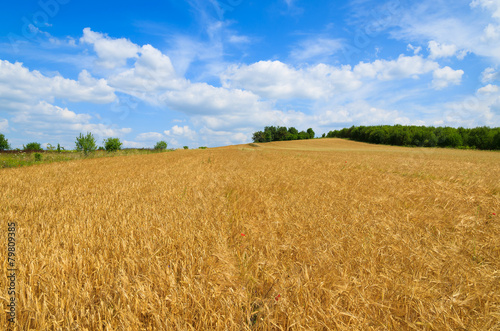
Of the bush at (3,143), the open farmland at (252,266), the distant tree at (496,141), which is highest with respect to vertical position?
the bush at (3,143)

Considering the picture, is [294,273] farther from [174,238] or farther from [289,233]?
[174,238]

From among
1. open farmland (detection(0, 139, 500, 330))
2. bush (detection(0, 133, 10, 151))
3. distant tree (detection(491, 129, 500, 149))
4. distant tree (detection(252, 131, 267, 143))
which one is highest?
distant tree (detection(252, 131, 267, 143))

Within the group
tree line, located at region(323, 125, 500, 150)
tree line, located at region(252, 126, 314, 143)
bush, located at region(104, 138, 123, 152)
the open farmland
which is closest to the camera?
the open farmland

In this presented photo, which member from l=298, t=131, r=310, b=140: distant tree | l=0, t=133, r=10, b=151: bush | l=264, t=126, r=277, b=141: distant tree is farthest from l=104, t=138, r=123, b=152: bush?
l=298, t=131, r=310, b=140: distant tree

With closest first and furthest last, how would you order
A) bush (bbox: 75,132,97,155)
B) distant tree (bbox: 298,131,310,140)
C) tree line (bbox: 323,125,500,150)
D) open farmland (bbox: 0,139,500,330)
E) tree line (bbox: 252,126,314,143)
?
1. open farmland (bbox: 0,139,500,330)
2. bush (bbox: 75,132,97,155)
3. tree line (bbox: 323,125,500,150)
4. tree line (bbox: 252,126,314,143)
5. distant tree (bbox: 298,131,310,140)

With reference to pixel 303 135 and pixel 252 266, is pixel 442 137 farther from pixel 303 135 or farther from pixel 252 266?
pixel 252 266

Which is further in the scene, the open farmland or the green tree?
the green tree

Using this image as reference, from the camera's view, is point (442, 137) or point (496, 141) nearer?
point (496, 141)

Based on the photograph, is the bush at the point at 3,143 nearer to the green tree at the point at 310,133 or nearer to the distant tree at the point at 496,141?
the green tree at the point at 310,133

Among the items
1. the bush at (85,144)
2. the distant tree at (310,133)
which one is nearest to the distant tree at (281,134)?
the distant tree at (310,133)

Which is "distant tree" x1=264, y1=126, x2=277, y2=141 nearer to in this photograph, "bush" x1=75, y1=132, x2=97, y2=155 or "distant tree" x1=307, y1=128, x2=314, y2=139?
"distant tree" x1=307, y1=128, x2=314, y2=139

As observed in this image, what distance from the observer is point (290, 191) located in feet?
18.3

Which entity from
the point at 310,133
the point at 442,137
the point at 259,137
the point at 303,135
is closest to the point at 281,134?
the point at 259,137

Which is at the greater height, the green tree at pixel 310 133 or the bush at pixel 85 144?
the green tree at pixel 310 133
